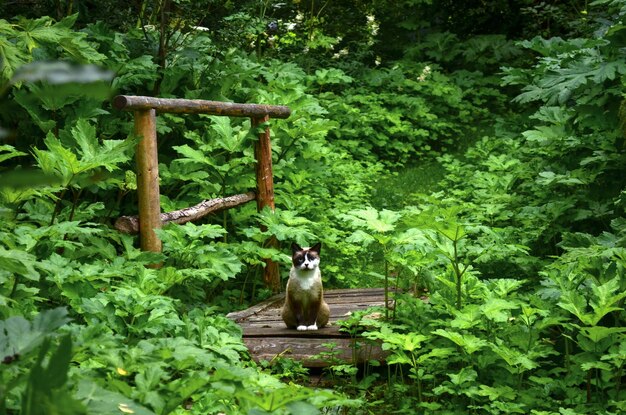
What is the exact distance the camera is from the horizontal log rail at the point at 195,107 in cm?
511

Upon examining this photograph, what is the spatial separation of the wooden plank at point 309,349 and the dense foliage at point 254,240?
10 cm

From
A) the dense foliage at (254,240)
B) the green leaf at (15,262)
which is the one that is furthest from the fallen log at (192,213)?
the green leaf at (15,262)

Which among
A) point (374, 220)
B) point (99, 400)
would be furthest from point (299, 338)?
point (99, 400)

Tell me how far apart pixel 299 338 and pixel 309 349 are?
157 millimetres

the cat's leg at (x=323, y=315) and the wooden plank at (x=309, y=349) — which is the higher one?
the cat's leg at (x=323, y=315)

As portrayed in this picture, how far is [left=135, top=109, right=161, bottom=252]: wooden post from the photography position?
5145 millimetres

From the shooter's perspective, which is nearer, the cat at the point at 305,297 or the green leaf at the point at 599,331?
the green leaf at the point at 599,331

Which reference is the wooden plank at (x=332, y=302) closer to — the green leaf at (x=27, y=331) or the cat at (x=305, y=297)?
the cat at (x=305, y=297)

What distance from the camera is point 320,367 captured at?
5008 millimetres

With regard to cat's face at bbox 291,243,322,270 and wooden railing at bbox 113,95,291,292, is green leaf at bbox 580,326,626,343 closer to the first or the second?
cat's face at bbox 291,243,322,270

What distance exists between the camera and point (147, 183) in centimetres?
520

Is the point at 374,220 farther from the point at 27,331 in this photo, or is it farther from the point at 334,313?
the point at 27,331

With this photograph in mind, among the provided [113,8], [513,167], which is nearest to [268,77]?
[113,8]

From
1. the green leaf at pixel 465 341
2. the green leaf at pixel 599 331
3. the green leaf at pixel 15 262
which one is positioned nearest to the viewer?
the green leaf at pixel 15 262
